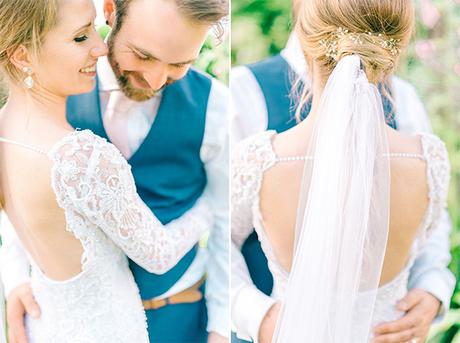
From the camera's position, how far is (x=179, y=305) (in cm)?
196

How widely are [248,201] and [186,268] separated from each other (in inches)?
14.4

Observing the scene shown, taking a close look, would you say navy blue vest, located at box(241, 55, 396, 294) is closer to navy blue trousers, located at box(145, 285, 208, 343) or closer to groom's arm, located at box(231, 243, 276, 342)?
groom's arm, located at box(231, 243, 276, 342)

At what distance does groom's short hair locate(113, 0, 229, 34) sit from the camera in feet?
5.47

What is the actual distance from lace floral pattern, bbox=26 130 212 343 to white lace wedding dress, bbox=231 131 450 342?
217mm

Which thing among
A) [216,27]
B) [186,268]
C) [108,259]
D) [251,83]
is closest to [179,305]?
[186,268]

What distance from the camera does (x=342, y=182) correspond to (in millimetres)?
1551

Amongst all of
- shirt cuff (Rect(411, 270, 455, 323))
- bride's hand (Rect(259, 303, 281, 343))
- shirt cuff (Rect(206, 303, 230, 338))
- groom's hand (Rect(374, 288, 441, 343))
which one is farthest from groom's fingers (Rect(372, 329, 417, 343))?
shirt cuff (Rect(206, 303, 230, 338))

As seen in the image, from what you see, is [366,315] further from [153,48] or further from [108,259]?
[153,48]

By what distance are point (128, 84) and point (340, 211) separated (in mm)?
665

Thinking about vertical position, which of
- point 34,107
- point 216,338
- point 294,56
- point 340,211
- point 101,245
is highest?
point 294,56

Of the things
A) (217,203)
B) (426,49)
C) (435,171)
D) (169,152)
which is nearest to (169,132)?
(169,152)

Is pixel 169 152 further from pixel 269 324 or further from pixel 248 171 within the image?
pixel 269 324

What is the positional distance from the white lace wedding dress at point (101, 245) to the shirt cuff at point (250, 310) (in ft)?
0.68

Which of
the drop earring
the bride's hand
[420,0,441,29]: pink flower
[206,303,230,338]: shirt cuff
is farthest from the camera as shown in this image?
[420,0,441,29]: pink flower
